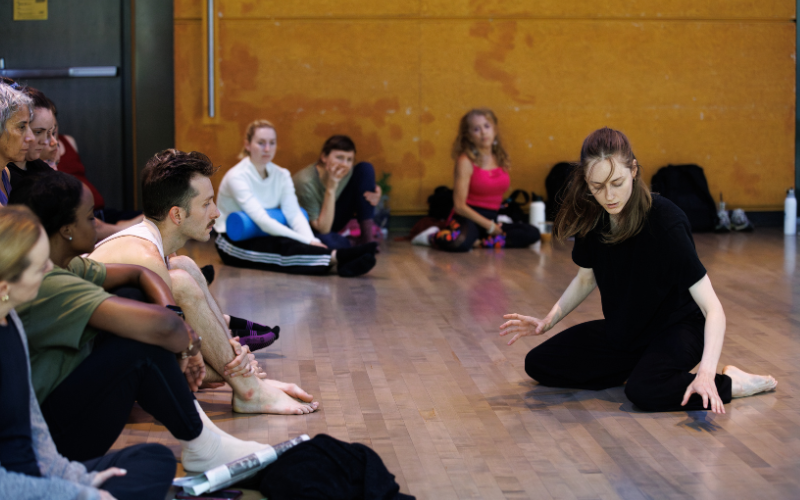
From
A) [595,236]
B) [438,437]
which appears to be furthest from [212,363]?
[595,236]

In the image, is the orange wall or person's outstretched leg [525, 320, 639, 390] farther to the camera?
the orange wall

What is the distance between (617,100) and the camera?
22.8ft

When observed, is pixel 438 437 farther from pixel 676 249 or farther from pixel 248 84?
pixel 248 84

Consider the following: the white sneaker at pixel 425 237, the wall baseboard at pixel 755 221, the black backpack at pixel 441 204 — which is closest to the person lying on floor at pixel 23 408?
the white sneaker at pixel 425 237

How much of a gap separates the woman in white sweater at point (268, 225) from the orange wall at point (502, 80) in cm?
161

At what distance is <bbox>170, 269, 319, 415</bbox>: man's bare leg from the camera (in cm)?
241

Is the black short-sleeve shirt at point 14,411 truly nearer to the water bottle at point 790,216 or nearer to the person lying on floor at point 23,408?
the person lying on floor at point 23,408

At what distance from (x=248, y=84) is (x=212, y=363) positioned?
15.1ft

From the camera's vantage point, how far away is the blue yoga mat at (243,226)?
5.09 meters

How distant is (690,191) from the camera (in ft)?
22.7

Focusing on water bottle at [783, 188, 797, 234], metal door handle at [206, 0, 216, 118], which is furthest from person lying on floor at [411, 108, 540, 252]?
water bottle at [783, 188, 797, 234]

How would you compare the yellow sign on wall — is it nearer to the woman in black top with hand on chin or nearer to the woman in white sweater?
the woman in white sweater

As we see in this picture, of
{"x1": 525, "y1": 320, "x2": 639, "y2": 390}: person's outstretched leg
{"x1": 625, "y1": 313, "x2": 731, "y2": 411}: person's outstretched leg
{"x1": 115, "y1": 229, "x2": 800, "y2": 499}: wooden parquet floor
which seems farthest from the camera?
{"x1": 525, "y1": 320, "x2": 639, "y2": 390}: person's outstretched leg

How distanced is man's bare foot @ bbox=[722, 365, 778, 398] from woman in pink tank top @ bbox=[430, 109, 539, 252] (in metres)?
3.31
